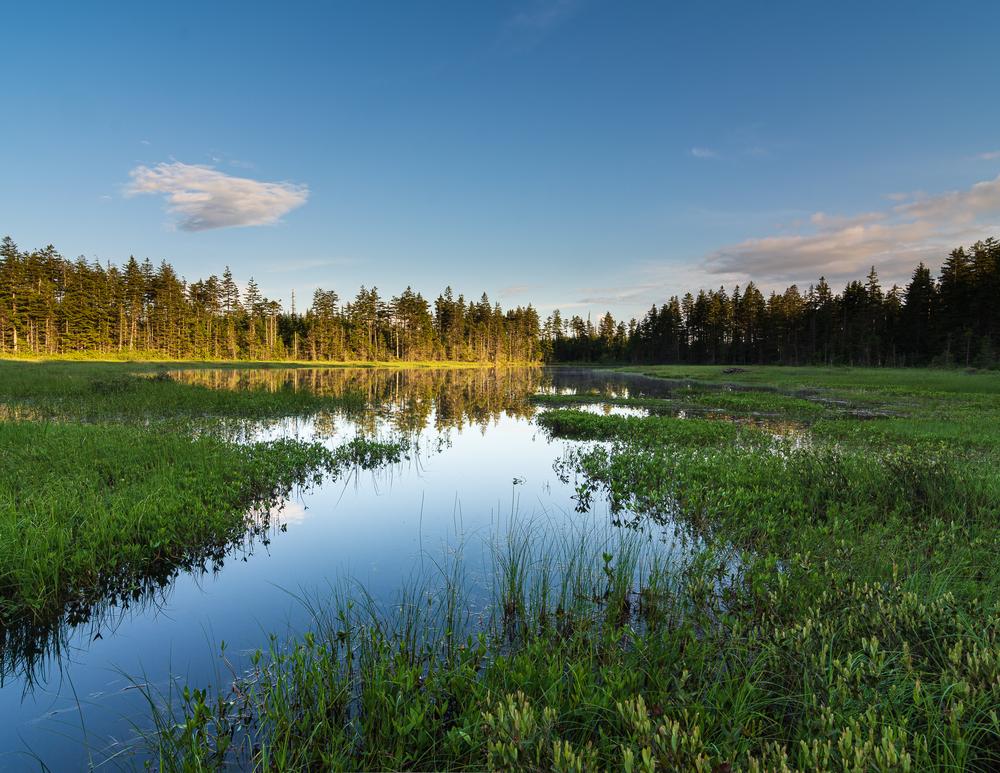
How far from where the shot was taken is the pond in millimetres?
4531

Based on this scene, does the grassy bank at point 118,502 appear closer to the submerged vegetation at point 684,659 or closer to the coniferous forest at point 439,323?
the submerged vegetation at point 684,659

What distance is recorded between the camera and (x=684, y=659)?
4.34 m

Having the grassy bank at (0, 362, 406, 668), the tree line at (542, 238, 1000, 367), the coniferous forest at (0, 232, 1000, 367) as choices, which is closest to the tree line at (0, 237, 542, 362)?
the coniferous forest at (0, 232, 1000, 367)

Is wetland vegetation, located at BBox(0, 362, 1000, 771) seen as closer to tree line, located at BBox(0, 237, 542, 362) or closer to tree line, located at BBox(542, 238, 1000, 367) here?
tree line, located at BBox(542, 238, 1000, 367)

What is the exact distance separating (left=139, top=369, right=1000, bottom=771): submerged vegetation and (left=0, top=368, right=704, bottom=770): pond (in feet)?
1.62

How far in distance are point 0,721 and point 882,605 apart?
866 cm

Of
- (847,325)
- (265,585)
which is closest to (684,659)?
(265,585)

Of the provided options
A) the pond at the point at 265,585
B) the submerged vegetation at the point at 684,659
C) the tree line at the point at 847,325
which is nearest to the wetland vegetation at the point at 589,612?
the submerged vegetation at the point at 684,659

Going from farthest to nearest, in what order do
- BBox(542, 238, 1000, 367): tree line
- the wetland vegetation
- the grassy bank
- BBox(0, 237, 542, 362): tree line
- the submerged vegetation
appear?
BBox(0, 237, 542, 362): tree line
BBox(542, 238, 1000, 367): tree line
the grassy bank
the wetland vegetation
the submerged vegetation

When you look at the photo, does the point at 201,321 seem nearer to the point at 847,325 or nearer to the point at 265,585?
the point at 265,585

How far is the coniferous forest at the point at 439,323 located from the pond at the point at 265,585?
3040 inches

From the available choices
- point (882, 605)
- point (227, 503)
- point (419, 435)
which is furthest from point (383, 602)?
point (419, 435)

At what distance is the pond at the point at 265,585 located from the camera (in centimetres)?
453

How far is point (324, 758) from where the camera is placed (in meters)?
3.51
